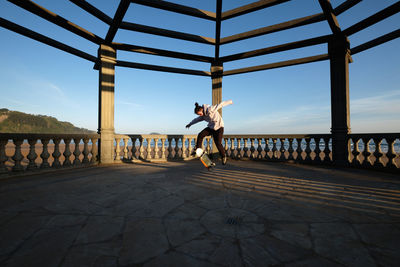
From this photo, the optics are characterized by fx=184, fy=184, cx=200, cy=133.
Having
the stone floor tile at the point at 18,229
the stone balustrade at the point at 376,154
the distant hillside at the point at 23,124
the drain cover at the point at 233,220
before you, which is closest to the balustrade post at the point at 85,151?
the stone floor tile at the point at 18,229

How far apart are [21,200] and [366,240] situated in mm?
4146

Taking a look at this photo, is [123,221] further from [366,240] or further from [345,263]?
[366,240]

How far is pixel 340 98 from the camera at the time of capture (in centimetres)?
593

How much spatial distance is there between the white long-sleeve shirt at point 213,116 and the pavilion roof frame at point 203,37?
3.51 meters

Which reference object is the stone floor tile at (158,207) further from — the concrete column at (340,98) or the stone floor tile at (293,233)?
the concrete column at (340,98)

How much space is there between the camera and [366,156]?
17.6 ft

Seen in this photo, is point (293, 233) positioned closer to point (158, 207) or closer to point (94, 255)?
point (158, 207)

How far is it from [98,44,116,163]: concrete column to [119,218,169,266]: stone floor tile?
5155 mm

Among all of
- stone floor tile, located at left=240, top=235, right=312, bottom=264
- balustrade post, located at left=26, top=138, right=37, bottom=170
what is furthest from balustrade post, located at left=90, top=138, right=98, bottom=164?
stone floor tile, located at left=240, top=235, right=312, bottom=264

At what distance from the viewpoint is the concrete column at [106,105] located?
640 cm

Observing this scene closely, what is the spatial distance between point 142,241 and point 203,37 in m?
7.39

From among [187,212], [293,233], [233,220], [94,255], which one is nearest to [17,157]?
[94,255]

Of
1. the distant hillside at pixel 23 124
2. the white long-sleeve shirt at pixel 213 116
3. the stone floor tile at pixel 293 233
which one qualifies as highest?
the distant hillside at pixel 23 124

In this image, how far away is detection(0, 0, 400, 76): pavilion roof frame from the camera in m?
4.91
